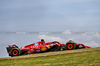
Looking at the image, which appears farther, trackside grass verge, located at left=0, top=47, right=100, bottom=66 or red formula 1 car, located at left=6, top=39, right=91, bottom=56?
red formula 1 car, located at left=6, top=39, right=91, bottom=56

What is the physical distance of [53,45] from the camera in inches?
915

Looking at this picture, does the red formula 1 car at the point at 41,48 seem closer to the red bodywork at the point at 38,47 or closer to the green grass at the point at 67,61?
the red bodywork at the point at 38,47

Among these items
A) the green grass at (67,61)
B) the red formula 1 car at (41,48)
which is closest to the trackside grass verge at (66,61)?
the green grass at (67,61)

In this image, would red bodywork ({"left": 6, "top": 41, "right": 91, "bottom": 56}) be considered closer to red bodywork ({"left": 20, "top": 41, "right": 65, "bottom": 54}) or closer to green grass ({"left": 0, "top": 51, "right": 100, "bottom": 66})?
red bodywork ({"left": 20, "top": 41, "right": 65, "bottom": 54})

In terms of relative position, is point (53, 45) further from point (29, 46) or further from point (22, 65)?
point (22, 65)

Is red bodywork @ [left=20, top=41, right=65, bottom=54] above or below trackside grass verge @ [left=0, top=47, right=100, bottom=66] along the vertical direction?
above

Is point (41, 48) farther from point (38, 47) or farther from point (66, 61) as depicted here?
point (66, 61)

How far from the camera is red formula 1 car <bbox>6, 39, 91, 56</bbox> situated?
22.7 meters

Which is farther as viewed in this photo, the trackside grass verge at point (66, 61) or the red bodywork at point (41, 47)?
the red bodywork at point (41, 47)

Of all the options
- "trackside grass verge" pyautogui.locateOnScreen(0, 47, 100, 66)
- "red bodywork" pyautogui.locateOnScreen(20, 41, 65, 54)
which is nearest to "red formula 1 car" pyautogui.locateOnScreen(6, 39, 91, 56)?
"red bodywork" pyautogui.locateOnScreen(20, 41, 65, 54)

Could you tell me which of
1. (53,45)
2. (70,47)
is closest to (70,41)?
(70,47)

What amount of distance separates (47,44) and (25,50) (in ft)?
11.2

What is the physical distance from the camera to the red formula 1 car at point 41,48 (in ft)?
74.5

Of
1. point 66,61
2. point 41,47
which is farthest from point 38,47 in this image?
point 66,61
